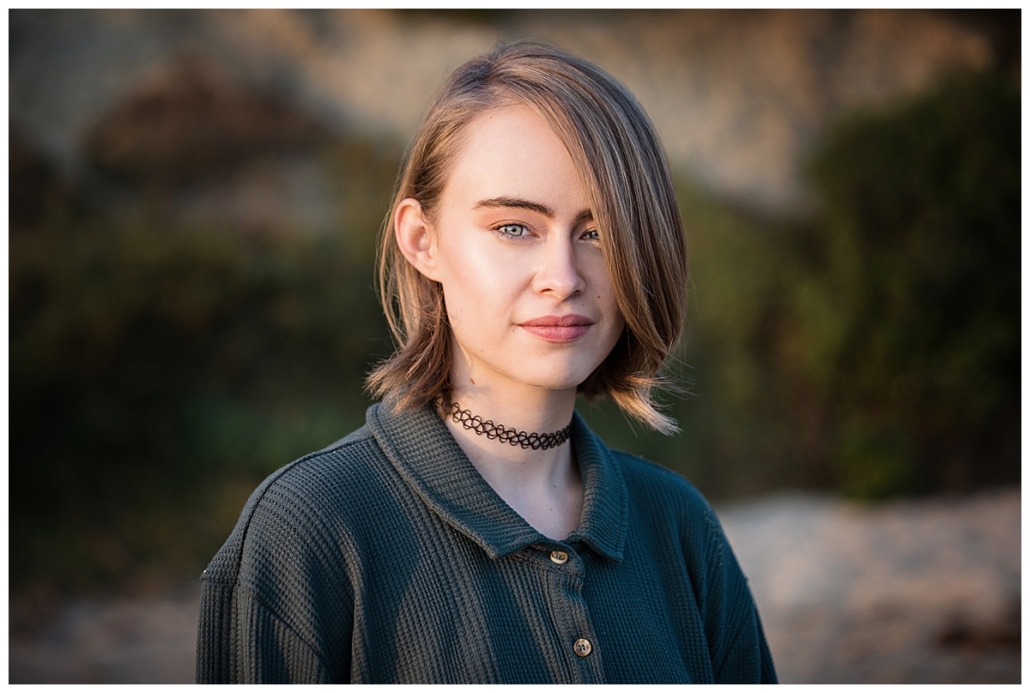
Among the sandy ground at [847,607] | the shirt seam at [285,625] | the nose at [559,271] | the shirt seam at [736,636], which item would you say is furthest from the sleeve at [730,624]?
the sandy ground at [847,607]

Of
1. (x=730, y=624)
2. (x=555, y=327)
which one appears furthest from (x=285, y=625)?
(x=730, y=624)

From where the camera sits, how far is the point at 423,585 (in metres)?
1.32

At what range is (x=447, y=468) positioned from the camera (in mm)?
1407

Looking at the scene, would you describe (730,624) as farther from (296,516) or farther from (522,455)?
(296,516)

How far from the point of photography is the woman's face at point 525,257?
1.35 meters

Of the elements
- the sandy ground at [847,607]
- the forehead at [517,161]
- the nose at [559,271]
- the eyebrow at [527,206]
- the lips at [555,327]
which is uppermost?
the forehead at [517,161]

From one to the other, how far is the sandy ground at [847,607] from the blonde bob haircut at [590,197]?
3.36 m

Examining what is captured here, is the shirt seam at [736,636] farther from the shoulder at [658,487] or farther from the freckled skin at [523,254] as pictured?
the freckled skin at [523,254]

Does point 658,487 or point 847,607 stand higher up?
point 658,487

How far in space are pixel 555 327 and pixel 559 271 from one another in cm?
8

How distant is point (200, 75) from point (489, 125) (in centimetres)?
428

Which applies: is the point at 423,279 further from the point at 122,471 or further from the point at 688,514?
the point at 122,471

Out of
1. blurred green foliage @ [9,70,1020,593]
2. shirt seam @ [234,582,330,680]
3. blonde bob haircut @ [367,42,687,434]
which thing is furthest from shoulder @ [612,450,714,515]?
blurred green foliage @ [9,70,1020,593]

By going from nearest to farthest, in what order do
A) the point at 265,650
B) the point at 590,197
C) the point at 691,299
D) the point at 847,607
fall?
the point at 265,650
the point at 590,197
the point at 847,607
the point at 691,299
